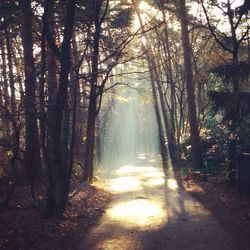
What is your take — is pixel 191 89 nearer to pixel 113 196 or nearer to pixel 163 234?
pixel 113 196

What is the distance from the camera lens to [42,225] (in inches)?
389

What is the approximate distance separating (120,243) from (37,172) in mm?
9098

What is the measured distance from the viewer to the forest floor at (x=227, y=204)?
9087mm

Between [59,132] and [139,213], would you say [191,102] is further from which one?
[59,132]

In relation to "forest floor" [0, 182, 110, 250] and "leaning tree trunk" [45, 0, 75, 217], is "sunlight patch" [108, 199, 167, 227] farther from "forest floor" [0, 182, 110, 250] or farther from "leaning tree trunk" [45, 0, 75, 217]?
"leaning tree trunk" [45, 0, 75, 217]

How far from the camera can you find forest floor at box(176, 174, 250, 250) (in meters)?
9.09

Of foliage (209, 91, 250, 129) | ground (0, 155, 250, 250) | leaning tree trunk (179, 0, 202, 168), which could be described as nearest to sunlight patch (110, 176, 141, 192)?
ground (0, 155, 250, 250)

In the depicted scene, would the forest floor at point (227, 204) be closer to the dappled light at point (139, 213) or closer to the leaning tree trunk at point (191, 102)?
the dappled light at point (139, 213)

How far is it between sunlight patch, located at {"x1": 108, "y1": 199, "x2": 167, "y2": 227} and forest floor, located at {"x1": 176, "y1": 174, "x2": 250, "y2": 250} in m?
1.64

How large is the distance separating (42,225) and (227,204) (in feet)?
19.6

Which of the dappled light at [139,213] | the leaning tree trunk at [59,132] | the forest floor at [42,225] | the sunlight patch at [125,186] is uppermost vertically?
the leaning tree trunk at [59,132]

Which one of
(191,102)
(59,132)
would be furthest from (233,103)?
(191,102)

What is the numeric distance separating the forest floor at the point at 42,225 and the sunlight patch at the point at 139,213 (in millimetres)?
609

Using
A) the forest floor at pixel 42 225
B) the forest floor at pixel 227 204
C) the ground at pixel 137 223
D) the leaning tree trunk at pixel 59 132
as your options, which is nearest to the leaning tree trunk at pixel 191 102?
the forest floor at pixel 227 204
